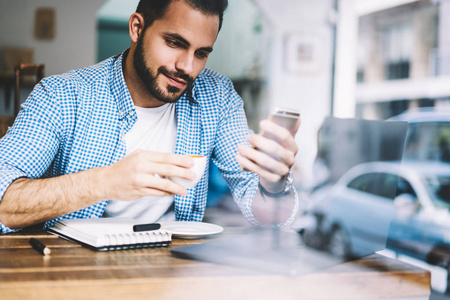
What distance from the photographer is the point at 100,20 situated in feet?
15.3

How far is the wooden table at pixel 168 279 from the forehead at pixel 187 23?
0.74 metres

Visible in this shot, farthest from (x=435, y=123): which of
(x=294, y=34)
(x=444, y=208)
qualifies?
(x=294, y=34)

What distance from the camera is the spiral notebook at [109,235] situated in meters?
0.88

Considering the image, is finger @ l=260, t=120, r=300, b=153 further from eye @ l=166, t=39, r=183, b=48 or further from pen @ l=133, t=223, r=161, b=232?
eye @ l=166, t=39, r=183, b=48

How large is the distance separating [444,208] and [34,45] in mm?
3815

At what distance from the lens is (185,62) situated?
1383 millimetres

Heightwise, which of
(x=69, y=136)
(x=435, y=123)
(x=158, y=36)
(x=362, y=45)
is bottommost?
(x=69, y=136)

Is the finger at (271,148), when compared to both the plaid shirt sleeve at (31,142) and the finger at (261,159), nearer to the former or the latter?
the finger at (261,159)

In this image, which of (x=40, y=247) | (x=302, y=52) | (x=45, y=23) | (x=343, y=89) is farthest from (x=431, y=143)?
(x=45, y=23)

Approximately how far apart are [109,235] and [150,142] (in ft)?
2.21

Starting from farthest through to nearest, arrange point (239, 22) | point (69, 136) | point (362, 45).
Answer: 1. point (239, 22)
2. point (362, 45)
3. point (69, 136)

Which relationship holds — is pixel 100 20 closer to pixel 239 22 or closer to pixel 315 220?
pixel 239 22

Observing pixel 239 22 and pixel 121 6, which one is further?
pixel 239 22

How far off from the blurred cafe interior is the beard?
402mm
